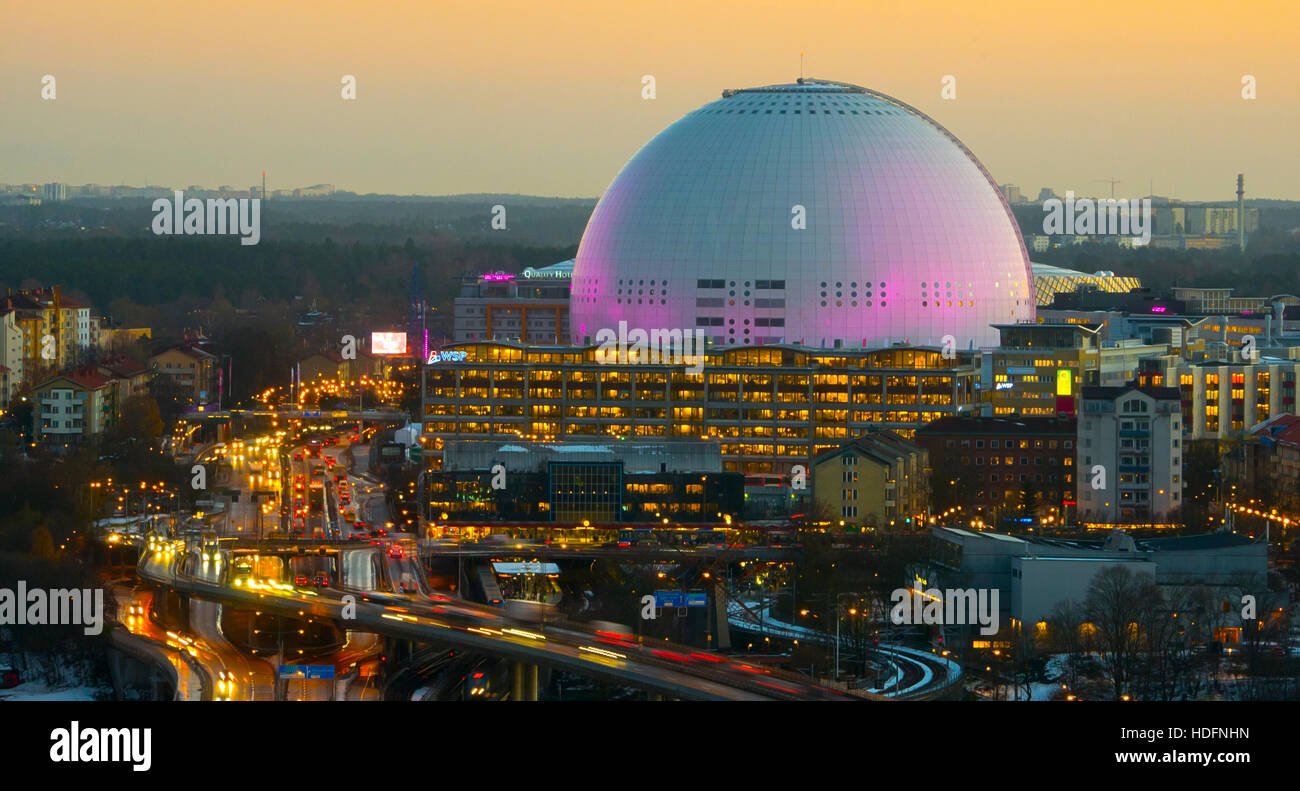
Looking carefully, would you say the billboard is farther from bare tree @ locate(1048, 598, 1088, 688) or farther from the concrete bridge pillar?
the concrete bridge pillar

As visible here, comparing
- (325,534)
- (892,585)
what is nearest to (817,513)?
(892,585)

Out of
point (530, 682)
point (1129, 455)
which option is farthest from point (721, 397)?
point (530, 682)

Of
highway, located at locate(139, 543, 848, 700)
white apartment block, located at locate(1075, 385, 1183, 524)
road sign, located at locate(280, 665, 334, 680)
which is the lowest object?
road sign, located at locate(280, 665, 334, 680)

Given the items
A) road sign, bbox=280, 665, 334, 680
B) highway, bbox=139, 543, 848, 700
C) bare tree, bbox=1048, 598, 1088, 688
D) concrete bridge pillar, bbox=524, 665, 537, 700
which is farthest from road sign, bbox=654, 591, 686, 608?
road sign, bbox=280, 665, 334, 680

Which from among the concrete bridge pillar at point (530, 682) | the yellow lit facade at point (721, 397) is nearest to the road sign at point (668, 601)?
the concrete bridge pillar at point (530, 682)

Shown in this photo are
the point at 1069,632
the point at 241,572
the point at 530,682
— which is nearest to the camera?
the point at 530,682

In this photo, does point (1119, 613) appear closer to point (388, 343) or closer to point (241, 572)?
point (241, 572)

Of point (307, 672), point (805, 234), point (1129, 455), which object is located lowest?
point (307, 672)
